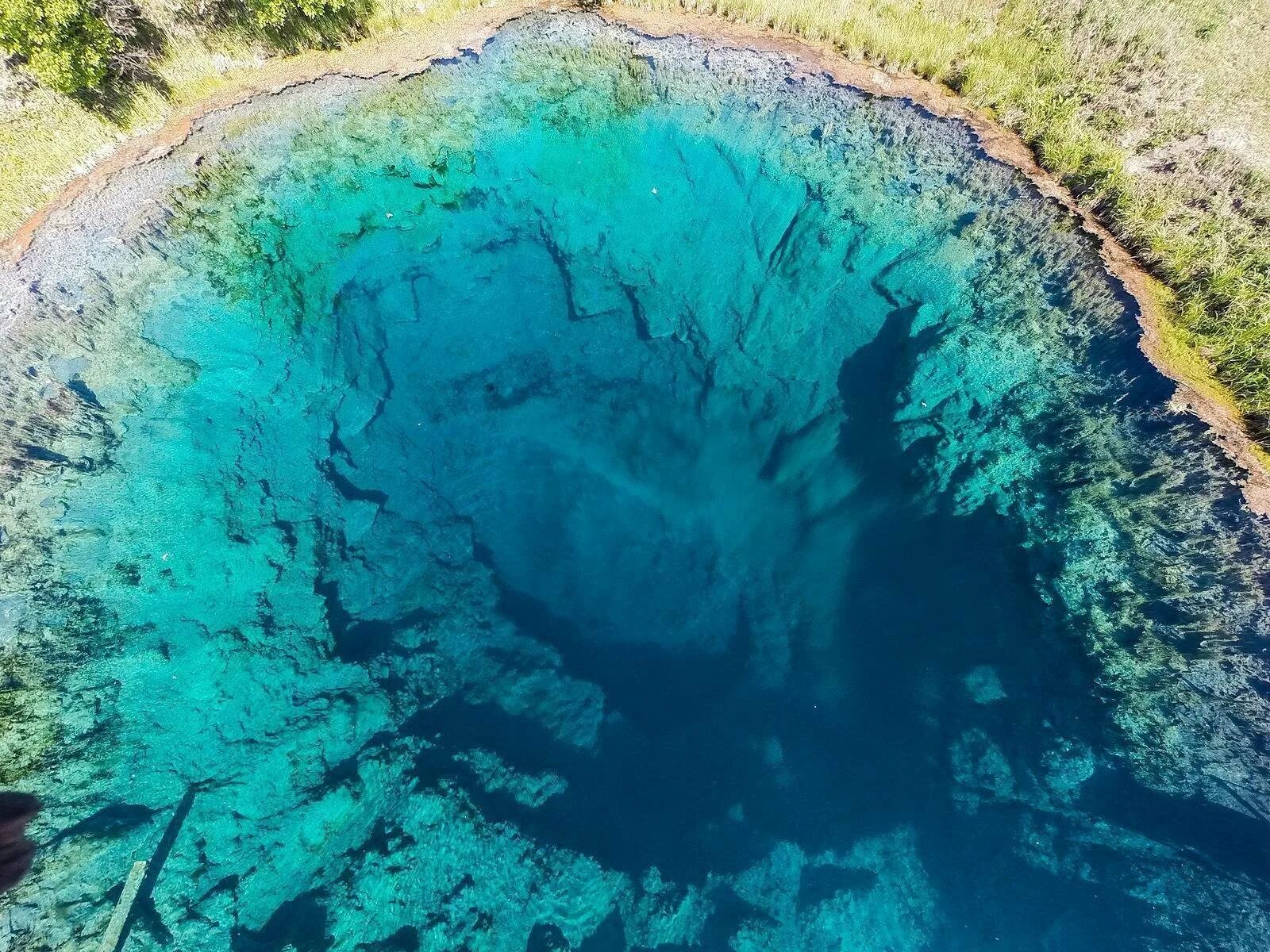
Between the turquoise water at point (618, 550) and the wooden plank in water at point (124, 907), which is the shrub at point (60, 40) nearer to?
the turquoise water at point (618, 550)

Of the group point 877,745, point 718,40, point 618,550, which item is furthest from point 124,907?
point 718,40

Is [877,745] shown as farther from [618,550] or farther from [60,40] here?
[60,40]

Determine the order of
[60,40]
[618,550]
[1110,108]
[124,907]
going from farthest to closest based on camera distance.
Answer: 1. [1110,108]
2. [618,550]
3. [60,40]
4. [124,907]

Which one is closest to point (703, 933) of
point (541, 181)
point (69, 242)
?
point (541, 181)

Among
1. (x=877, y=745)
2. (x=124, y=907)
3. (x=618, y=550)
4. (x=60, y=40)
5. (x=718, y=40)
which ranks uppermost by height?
(x=718, y=40)

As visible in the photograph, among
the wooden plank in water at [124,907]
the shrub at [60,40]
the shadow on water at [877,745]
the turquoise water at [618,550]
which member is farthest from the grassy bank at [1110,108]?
the wooden plank in water at [124,907]

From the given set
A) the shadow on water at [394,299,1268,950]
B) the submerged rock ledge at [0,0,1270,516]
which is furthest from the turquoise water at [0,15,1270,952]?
the submerged rock ledge at [0,0,1270,516]

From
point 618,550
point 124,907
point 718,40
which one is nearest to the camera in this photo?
point 124,907

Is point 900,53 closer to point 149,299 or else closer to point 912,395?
point 912,395
